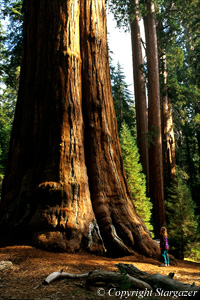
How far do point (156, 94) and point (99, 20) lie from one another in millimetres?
8335

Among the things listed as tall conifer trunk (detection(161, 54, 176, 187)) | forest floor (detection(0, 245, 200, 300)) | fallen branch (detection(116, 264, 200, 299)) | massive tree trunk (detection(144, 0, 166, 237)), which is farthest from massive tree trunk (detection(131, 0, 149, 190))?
fallen branch (detection(116, 264, 200, 299))

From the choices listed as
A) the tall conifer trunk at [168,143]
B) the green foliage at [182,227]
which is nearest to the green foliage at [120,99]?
the tall conifer trunk at [168,143]

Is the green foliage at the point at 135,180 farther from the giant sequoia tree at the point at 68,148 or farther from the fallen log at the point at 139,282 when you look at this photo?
the fallen log at the point at 139,282

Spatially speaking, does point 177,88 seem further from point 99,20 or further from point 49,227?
point 49,227

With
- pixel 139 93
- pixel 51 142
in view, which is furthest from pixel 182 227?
pixel 51 142

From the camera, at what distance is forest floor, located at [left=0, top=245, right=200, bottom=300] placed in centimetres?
280

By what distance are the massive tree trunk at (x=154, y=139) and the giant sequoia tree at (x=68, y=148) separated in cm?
814

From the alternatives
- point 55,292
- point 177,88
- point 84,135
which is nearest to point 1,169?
point 177,88

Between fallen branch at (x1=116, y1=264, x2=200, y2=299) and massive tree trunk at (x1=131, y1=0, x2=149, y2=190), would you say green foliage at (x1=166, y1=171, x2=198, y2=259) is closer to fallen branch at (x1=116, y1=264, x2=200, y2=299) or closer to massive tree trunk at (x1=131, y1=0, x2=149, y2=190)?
massive tree trunk at (x1=131, y1=0, x2=149, y2=190)

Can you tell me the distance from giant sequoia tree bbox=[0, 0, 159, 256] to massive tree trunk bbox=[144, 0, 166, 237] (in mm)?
8142

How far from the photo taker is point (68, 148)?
17.8ft

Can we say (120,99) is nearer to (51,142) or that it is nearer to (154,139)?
(154,139)

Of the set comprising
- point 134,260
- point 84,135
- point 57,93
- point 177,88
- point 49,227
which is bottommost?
point 134,260

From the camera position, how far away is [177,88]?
66.8 ft
